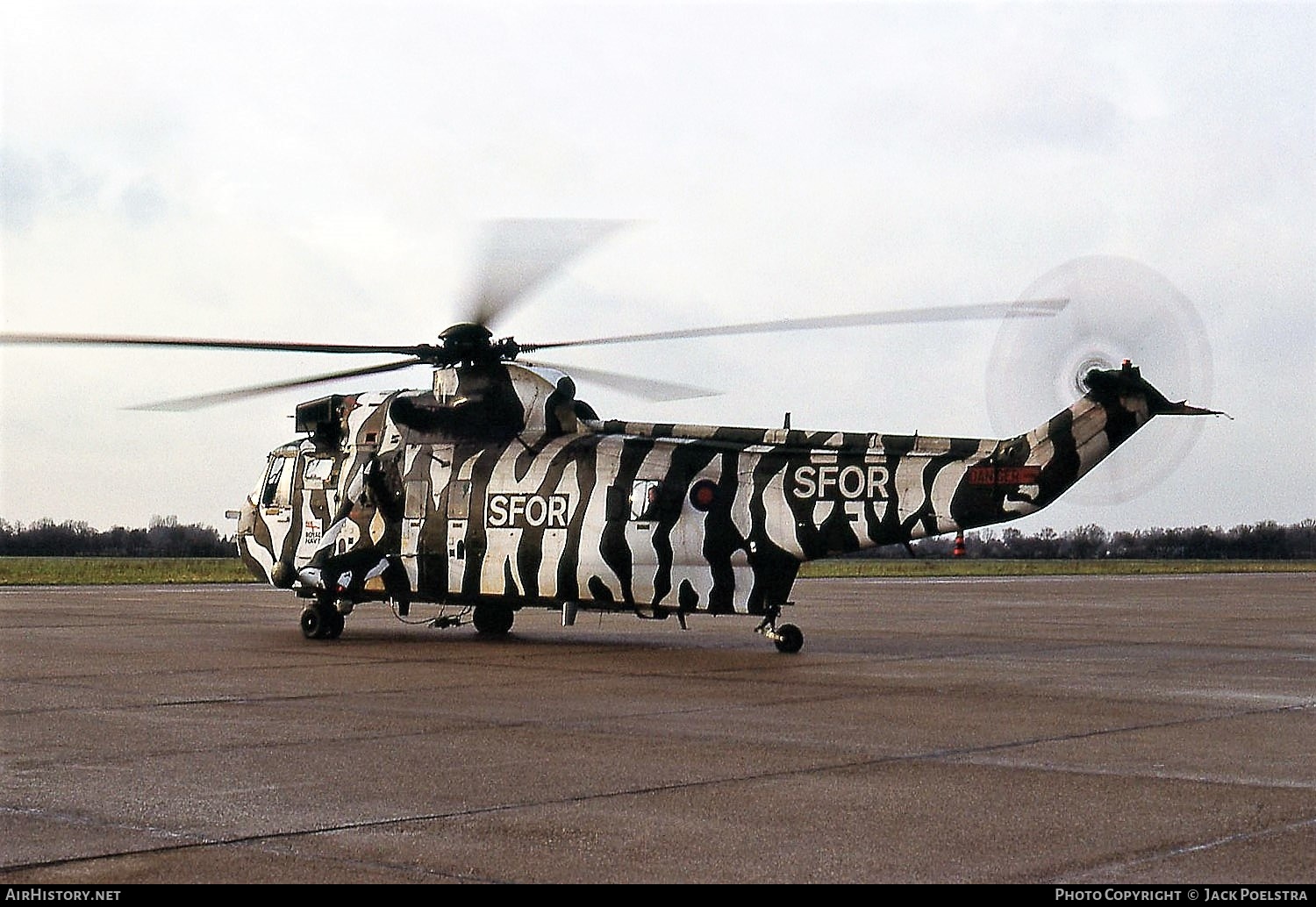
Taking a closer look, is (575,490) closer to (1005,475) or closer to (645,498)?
(645,498)

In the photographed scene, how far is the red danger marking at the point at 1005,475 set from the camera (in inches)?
768

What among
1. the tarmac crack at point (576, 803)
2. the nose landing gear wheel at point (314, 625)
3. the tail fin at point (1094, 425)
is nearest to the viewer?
the tarmac crack at point (576, 803)

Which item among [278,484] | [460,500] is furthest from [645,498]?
[278,484]

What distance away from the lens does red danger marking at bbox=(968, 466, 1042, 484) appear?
1950 cm

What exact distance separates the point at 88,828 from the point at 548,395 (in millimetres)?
15236

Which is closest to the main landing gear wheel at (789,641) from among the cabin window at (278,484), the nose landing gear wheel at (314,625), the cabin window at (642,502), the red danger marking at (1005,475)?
the cabin window at (642,502)

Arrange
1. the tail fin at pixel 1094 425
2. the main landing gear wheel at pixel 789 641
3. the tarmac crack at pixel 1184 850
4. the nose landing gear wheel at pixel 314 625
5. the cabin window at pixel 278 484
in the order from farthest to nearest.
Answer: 1. the cabin window at pixel 278 484
2. the nose landing gear wheel at pixel 314 625
3. the main landing gear wheel at pixel 789 641
4. the tail fin at pixel 1094 425
5. the tarmac crack at pixel 1184 850

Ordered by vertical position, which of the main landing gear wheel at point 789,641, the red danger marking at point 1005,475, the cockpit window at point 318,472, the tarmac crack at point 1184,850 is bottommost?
the tarmac crack at point 1184,850

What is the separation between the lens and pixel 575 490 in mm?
22344

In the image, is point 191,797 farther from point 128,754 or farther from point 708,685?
point 708,685

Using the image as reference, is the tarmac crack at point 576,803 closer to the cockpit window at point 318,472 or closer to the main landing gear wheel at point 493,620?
the main landing gear wheel at point 493,620

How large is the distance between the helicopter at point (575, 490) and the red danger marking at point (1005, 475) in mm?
23

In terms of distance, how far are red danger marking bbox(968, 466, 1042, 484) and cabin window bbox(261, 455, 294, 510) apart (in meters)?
11.7

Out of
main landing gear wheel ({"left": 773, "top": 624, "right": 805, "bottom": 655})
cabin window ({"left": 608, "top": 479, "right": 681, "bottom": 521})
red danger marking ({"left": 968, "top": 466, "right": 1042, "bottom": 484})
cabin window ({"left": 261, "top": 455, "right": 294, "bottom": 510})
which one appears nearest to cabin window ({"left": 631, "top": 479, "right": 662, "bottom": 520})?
cabin window ({"left": 608, "top": 479, "right": 681, "bottom": 521})
